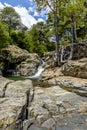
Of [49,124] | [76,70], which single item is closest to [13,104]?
[49,124]

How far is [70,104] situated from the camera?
43.8 ft

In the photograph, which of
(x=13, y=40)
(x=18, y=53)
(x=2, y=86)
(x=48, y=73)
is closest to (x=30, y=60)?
(x=18, y=53)

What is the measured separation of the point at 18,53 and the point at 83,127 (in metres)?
42.0

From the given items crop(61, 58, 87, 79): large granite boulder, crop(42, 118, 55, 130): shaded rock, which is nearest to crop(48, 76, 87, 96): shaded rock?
crop(61, 58, 87, 79): large granite boulder

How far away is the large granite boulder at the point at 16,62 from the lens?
48194 millimetres

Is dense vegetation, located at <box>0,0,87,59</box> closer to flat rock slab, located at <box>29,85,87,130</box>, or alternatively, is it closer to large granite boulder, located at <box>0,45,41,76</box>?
large granite boulder, located at <box>0,45,41,76</box>

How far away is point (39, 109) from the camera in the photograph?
12453 millimetres

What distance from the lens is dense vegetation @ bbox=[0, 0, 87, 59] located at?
3319 centimetres

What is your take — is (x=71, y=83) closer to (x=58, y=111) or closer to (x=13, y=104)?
(x=58, y=111)

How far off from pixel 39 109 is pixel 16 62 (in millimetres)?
38727

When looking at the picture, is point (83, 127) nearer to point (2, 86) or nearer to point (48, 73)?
point (2, 86)

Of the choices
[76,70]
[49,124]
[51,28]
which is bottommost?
[49,124]

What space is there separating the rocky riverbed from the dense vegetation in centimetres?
1955

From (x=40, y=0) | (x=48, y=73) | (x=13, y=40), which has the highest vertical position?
(x=40, y=0)
